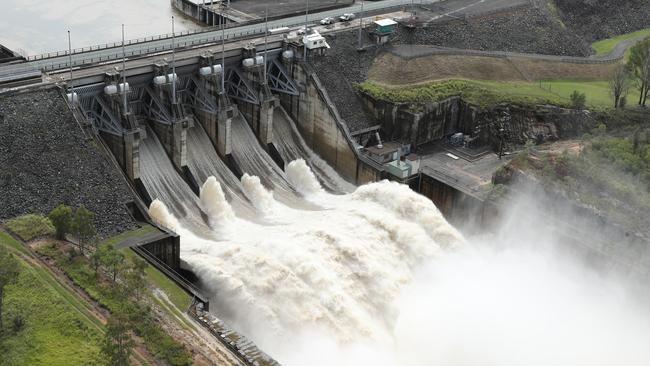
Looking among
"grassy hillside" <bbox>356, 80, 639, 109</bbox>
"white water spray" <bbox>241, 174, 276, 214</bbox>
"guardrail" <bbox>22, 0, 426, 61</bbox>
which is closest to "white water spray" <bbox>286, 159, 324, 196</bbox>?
"white water spray" <bbox>241, 174, 276, 214</bbox>

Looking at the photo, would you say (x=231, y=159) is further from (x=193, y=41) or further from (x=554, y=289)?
(x=554, y=289)

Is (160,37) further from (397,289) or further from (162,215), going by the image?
(397,289)

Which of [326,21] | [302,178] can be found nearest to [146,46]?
[302,178]

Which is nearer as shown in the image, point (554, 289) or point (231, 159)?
point (554, 289)

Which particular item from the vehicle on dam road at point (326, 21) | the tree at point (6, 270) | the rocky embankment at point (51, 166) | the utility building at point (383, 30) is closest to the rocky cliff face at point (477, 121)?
the utility building at point (383, 30)

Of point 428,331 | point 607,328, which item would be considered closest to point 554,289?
point 607,328

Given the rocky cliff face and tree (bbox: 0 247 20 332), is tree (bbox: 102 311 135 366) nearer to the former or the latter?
tree (bbox: 0 247 20 332)
